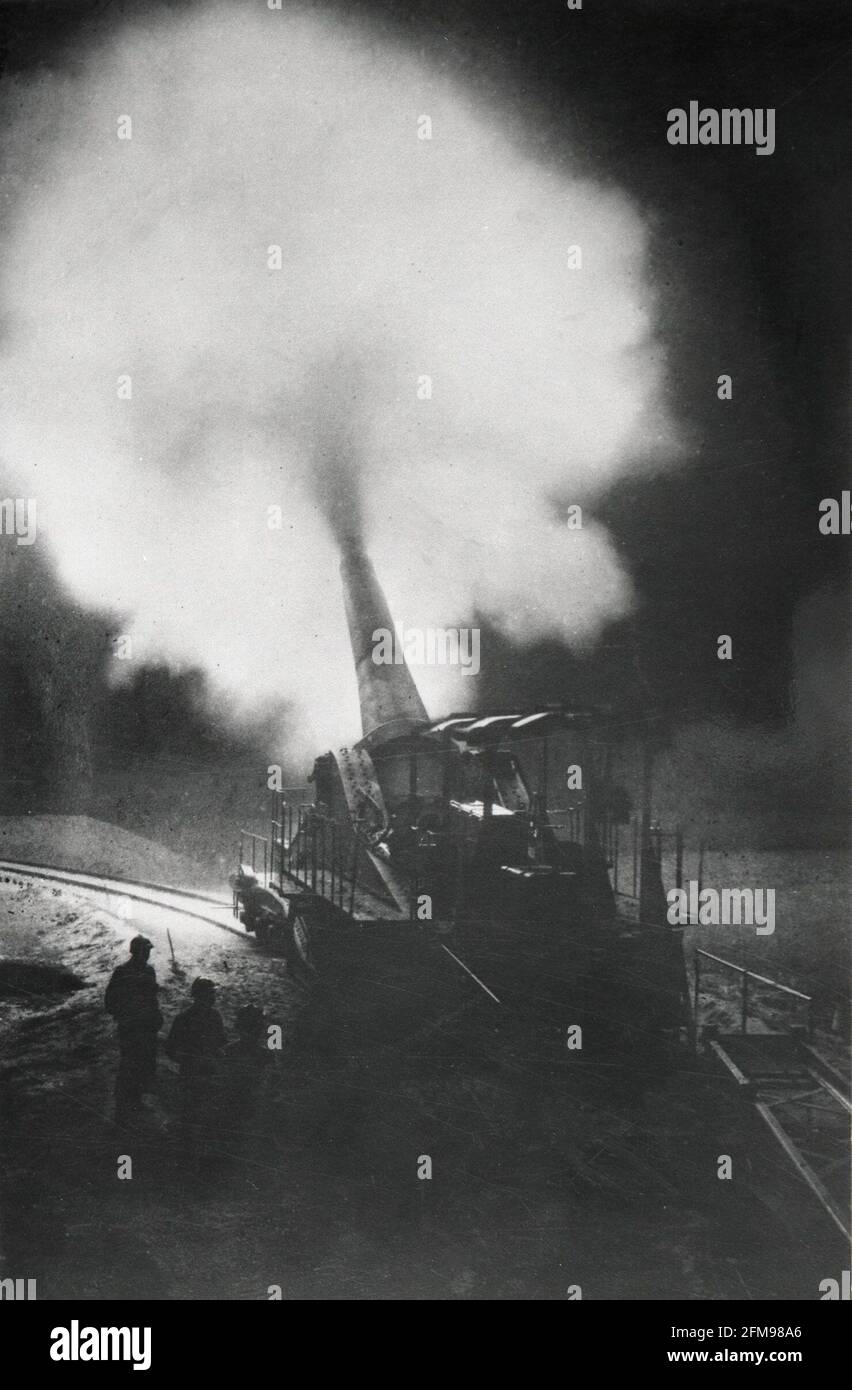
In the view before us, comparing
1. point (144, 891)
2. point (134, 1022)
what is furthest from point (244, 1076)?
point (144, 891)

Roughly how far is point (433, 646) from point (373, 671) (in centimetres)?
24

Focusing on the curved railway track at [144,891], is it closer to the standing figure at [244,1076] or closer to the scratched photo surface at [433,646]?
the scratched photo surface at [433,646]

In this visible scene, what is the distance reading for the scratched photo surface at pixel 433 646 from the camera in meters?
3.09

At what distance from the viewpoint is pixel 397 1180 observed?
122 inches

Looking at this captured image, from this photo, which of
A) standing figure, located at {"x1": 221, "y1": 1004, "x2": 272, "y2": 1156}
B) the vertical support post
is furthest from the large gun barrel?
standing figure, located at {"x1": 221, "y1": 1004, "x2": 272, "y2": 1156}

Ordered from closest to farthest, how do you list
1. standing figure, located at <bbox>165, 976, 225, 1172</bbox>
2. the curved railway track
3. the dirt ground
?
1. the dirt ground
2. standing figure, located at <bbox>165, 976, 225, 1172</bbox>
3. the curved railway track

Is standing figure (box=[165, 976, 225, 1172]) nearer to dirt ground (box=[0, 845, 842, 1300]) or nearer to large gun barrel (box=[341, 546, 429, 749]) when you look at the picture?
dirt ground (box=[0, 845, 842, 1300])

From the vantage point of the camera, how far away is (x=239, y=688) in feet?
11.0

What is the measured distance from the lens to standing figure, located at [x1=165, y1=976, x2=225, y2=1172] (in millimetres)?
3156

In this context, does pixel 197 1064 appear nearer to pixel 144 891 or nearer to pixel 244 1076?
pixel 244 1076

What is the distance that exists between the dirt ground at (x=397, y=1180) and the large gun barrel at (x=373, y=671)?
983mm

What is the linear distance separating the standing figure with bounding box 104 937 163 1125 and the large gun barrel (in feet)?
3.92
